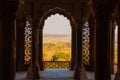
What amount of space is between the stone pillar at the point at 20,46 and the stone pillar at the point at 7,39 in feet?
36.0

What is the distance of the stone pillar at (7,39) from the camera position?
7.91 m

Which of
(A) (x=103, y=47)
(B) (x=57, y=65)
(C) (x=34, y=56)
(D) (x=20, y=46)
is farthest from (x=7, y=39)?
(B) (x=57, y=65)

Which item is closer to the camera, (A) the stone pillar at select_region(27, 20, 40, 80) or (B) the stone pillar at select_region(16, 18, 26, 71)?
(A) the stone pillar at select_region(27, 20, 40, 80)

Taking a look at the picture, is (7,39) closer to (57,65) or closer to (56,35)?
(57,65)

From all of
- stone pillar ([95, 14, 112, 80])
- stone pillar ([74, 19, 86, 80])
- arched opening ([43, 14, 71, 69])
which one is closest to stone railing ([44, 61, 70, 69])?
stone pillar ([74, 19, 86, 80])

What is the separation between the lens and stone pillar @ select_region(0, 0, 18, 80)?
26.0 feet

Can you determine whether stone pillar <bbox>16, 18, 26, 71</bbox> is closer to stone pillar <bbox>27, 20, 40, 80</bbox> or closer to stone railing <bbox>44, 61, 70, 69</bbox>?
stone railing <bbox>44, 61, 70, 69</bbox>

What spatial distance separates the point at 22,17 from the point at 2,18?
1127cm

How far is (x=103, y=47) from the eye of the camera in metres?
8.41

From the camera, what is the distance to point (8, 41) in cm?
802

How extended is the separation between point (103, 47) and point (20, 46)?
37.1 ft

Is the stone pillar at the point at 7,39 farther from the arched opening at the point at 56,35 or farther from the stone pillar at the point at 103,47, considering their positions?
the arched opening at the point at 56,35

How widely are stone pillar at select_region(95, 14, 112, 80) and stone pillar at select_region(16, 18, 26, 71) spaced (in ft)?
36.4

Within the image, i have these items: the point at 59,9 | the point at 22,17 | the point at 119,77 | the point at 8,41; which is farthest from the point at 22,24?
the point at 8,41
